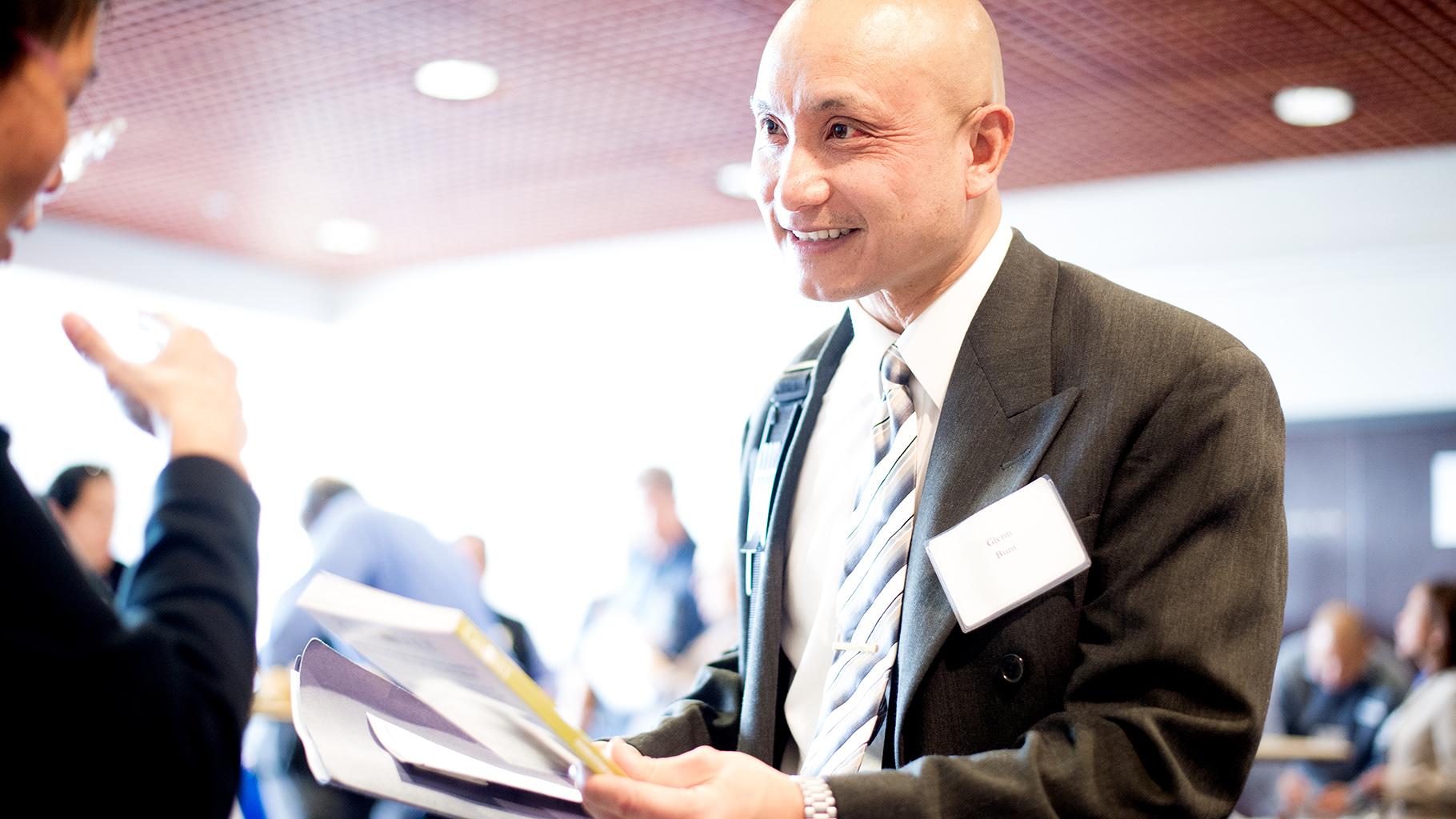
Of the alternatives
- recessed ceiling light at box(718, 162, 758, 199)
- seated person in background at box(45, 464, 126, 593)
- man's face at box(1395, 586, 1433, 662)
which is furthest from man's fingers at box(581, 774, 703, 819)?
man's face at box(1395, 586, 1433, 662)

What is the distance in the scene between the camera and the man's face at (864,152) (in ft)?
4.47

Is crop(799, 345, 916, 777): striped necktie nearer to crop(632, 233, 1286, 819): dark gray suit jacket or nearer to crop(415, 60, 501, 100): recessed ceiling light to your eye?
crop(632, 233, 1286, 819): dark gray suit jacket

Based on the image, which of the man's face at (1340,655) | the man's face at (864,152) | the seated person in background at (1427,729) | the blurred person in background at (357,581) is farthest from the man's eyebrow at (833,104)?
the man's face at (1340,655)

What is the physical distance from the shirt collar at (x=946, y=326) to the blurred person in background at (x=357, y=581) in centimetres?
260

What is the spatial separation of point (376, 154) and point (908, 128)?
14.5 ft

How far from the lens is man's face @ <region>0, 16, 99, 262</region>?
812 mm

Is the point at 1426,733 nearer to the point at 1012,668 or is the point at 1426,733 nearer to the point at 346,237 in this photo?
the point at 1012,668

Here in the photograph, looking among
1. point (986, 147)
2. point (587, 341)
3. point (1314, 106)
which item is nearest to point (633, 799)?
point (986, 147)

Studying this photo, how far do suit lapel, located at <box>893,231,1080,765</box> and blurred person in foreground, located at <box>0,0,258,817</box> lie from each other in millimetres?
649

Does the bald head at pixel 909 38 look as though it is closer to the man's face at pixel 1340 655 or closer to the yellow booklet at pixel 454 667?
the yellow booklet at pixel 454 667

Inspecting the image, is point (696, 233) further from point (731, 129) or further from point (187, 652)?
point (187, 652)

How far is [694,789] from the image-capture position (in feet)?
3.51

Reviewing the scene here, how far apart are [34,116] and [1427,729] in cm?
531

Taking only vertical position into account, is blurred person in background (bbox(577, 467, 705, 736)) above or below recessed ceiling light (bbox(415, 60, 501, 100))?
below
